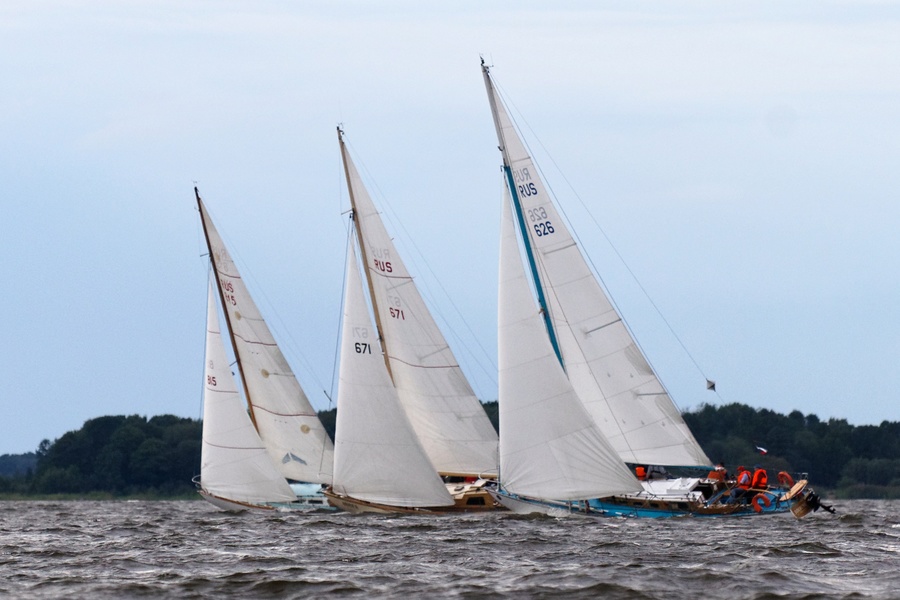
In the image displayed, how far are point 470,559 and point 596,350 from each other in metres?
13.8

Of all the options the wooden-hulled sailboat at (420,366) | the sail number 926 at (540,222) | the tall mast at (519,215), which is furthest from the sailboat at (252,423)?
the sail number 926 at (540,222)

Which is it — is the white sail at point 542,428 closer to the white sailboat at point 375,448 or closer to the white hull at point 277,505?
the white sailboat at point 375,448

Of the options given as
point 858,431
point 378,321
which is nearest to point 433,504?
point 378,321

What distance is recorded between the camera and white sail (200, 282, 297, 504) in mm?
44812

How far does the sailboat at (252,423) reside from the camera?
44.9 meters

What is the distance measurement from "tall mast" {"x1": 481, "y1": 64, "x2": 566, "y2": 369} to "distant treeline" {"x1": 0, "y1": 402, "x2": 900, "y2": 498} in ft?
177

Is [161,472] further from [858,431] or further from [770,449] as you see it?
[858,431]

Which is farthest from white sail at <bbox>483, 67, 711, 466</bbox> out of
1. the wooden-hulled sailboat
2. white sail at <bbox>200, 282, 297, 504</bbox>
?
white sail at <bbox>200, 282, 297, 504</bbox>

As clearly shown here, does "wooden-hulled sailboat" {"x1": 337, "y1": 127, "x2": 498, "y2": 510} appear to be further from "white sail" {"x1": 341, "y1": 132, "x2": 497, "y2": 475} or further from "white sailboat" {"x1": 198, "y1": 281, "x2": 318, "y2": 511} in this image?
"white sailboat" {"x1": 198, "y1": 281, "x2": 318, "y2": 511}

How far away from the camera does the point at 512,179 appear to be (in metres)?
41.6

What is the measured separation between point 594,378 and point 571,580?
54.6 ft

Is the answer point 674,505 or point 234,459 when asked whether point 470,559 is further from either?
point 234,459

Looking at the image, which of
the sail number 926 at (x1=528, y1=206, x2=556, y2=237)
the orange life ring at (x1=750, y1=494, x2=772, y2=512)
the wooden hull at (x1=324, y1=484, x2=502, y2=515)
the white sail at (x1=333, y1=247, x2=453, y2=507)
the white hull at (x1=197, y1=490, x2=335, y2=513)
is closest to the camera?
the orange life ring at (x1=750, y1=494, x2=772, y2=512)

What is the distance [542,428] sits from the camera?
121 ft
